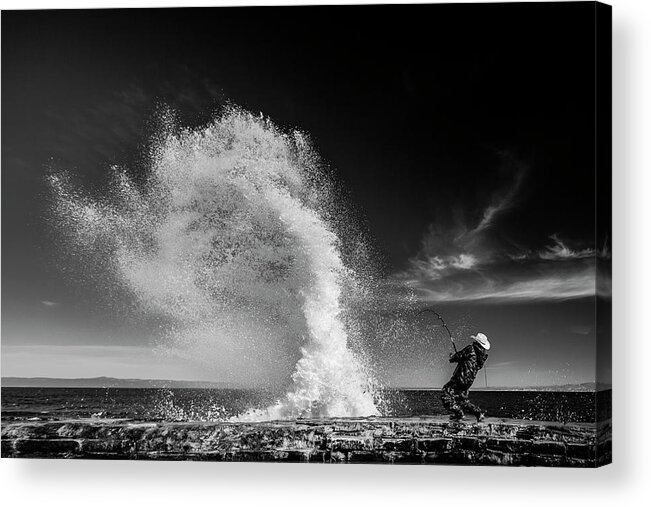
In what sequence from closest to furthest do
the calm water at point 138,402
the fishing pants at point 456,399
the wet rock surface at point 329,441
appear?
the wet rock surface at point 329,441 < the fishing pants at point 456,399 < the calm water at point 138,402

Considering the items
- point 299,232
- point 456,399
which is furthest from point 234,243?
point 456,399

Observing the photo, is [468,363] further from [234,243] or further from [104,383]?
[104,383]

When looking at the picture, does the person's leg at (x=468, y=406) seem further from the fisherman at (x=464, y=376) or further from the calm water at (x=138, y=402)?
the calm water at (x=138, y=402)

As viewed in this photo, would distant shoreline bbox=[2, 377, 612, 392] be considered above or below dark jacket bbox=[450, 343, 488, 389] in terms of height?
below

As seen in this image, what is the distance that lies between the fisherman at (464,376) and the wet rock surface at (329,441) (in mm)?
105

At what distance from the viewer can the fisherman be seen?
7.34m

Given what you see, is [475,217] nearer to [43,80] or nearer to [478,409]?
[478,409]

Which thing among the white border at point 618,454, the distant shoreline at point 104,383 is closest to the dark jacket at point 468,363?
the white border at point 618,454

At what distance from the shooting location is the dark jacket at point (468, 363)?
7359 mm

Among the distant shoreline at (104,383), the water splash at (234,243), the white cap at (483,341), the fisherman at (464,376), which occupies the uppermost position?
the water splash at (234,243)

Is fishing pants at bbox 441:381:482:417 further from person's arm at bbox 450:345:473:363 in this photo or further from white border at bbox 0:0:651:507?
white border at bbox 0:0:651:507

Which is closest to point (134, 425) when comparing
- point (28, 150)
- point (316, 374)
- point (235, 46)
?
point (316, 374)

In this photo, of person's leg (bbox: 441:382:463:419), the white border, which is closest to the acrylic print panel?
person's leg (bbox: 441:382:463:419)

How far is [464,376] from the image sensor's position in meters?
7.37
